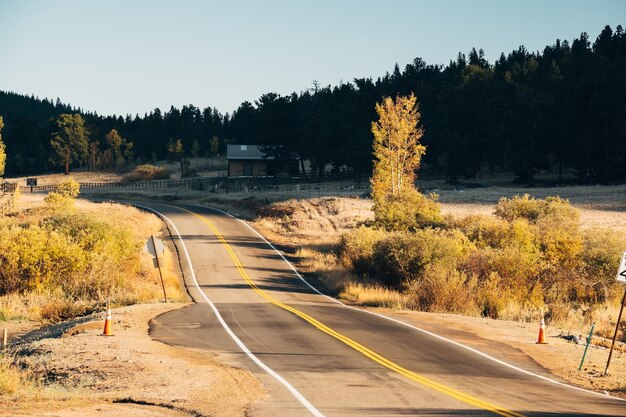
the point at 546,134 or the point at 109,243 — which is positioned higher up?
the point at 546,134

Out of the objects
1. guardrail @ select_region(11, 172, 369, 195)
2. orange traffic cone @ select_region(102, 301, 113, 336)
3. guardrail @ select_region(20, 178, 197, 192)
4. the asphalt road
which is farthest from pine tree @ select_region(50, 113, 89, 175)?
orange traffic cone @ select_region(102, 301, 113, 336)

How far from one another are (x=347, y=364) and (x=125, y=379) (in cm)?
536

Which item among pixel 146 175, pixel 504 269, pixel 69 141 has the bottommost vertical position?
pixel 504 269

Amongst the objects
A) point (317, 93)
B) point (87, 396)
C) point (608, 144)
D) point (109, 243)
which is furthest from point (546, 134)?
point (87, 396)

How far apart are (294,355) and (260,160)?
10877 cm

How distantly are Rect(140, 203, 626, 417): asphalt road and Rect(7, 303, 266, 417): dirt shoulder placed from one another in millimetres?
727

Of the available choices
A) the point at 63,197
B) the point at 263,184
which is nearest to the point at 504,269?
the point at 63,197

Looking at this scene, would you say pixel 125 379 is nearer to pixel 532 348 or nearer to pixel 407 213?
pixel 532 348

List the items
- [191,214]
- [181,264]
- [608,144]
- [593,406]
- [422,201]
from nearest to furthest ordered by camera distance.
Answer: [593,406], [181,264], [422,201], [191,214], [608,144]

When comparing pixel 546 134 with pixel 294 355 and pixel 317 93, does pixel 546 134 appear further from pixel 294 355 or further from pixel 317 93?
pixel 294 355

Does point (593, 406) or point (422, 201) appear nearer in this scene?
point (593, 406)

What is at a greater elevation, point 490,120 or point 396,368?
point 490,120

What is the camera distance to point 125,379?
1575 centimetres

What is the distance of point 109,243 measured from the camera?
119 feet
